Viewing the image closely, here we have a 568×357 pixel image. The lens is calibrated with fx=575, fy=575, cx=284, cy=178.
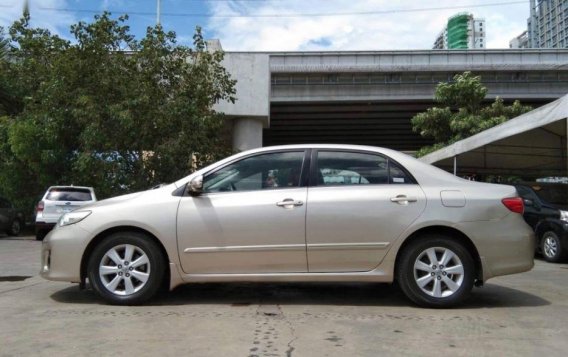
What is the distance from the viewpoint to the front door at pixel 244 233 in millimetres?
5957

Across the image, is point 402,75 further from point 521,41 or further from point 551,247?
point 551,247

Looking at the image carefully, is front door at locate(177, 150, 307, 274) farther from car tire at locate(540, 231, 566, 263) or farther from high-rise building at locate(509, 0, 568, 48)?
high-rise building at locate(509, 0, 568, 48)

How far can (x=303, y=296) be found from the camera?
663cm

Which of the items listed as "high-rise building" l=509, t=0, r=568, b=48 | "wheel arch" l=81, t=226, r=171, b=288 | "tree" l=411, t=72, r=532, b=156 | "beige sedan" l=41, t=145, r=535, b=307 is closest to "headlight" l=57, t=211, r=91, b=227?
"beige sedan" l=41, t=145, r=535, b=307

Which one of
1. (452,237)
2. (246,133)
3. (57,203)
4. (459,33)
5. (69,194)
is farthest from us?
(459,33)

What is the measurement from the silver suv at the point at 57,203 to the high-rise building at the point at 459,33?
26943 millimetres

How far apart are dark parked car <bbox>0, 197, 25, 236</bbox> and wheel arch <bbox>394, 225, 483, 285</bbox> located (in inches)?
648

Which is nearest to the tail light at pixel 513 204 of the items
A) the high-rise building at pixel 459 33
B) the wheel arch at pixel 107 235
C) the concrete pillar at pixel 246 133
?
the wheel arch at pixel 107 235

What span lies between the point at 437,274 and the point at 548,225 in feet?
22.8

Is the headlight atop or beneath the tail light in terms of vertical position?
beneath

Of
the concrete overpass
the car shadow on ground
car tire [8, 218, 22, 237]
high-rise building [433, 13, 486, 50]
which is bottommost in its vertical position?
the car shadow on ground

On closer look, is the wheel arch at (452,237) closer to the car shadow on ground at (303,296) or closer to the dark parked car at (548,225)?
the car shadow on ground at (303,296)

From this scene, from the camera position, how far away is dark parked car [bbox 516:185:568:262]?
1126cm

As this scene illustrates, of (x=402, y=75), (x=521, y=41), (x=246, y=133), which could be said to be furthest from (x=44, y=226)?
(x=521, y=41)
